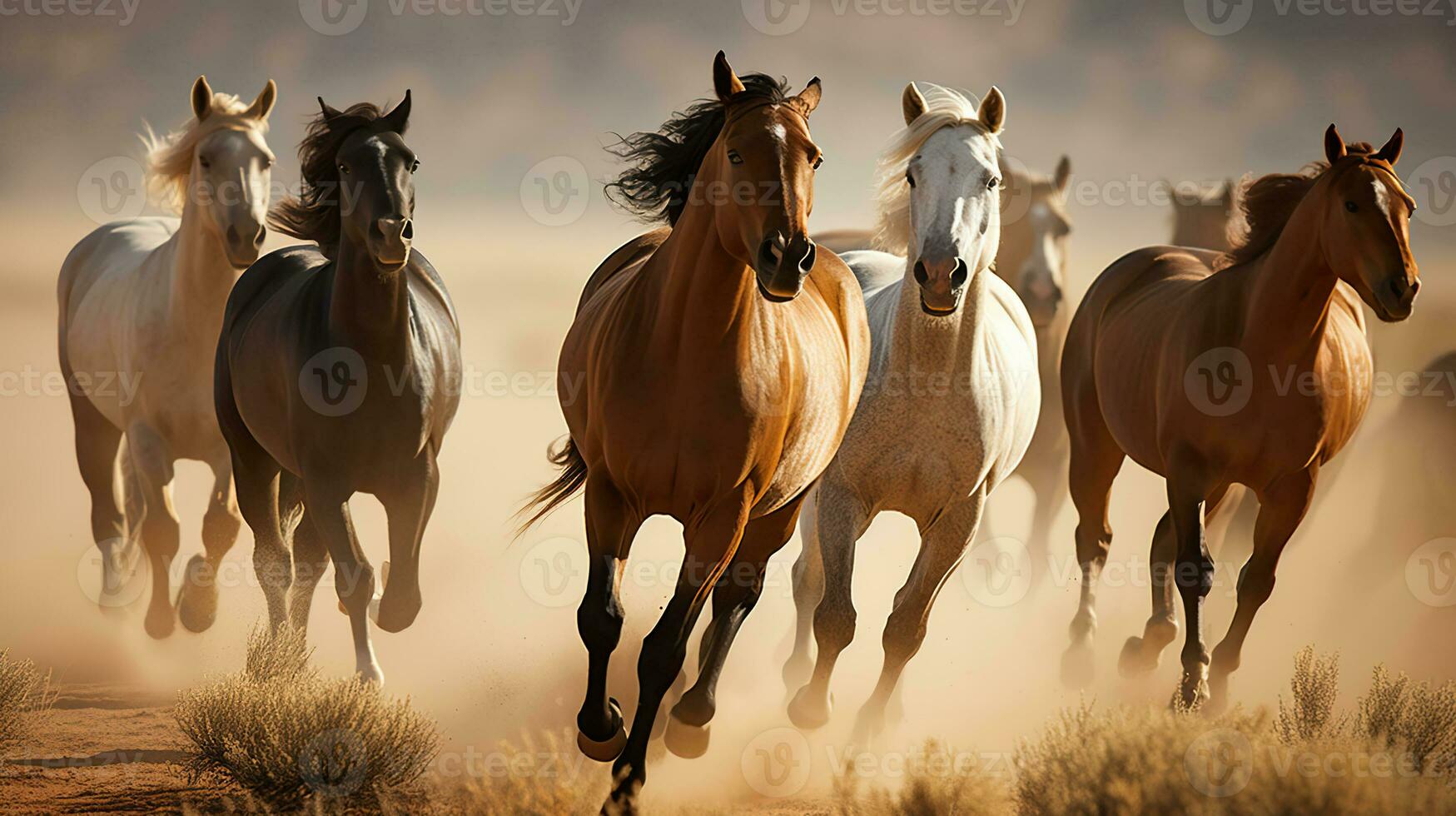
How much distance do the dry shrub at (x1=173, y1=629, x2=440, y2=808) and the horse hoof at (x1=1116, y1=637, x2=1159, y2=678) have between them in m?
3.59

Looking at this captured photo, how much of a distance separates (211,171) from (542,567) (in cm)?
381

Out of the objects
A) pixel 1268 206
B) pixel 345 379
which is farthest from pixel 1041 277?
pixel 345 379

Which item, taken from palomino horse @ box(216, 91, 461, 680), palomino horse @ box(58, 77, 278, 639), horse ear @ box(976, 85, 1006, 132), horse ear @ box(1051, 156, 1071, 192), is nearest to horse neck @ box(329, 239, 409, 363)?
palomino horse @ box(216, 91, 461, 680)

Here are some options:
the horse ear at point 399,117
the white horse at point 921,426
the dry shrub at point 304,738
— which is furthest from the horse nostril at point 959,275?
the dry shrub at point 304,738

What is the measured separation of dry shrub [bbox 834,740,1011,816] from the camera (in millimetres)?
4797

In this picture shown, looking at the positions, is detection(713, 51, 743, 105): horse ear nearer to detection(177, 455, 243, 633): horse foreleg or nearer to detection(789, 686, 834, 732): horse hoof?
detection(789, 686, 834, 732): horse hoof

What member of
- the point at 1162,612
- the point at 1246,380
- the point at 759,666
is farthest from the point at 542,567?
the point at 1246,380

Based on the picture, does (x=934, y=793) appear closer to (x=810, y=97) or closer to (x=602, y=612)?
(x=602, y=612)

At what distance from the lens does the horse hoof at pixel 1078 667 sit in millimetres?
7449

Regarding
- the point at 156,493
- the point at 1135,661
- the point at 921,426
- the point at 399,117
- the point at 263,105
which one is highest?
the point at 263,105

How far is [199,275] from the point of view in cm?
690

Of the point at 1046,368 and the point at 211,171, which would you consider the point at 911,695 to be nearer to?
the point at 1046,368

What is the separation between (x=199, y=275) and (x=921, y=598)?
4086 mm

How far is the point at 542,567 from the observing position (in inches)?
369
